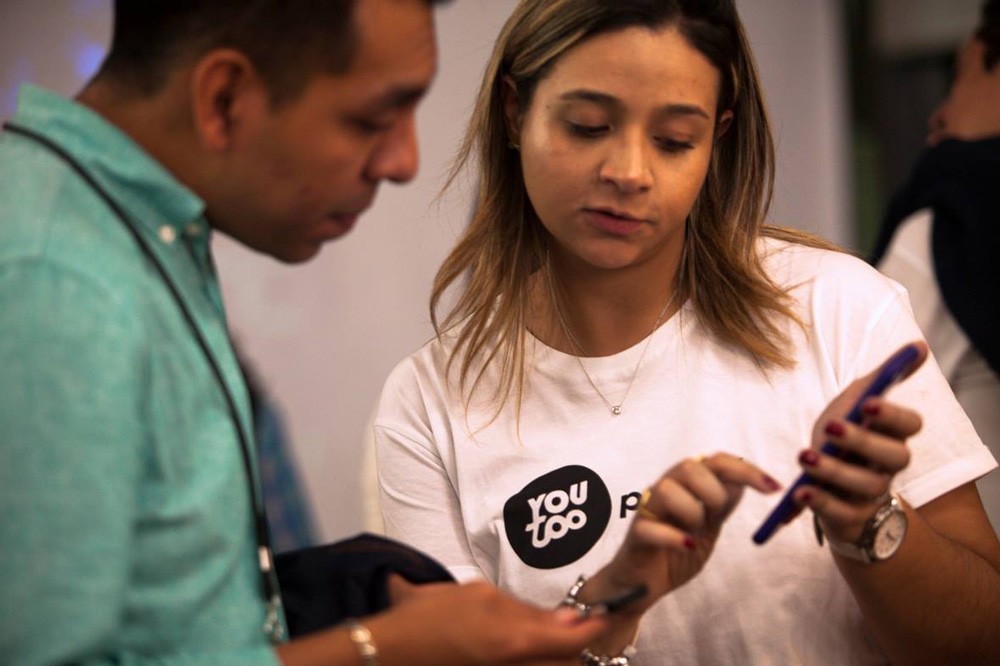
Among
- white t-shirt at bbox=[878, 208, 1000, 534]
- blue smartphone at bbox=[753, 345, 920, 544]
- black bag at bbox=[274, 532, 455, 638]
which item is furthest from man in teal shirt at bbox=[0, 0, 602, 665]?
white t-shirt at bbox=[878, 208, 1000, 534]

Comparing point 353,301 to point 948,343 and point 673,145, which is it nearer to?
point 948,343

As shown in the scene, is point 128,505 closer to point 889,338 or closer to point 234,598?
point 234,598

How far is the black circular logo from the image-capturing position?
1.47m

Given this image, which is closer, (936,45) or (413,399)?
(413,399)

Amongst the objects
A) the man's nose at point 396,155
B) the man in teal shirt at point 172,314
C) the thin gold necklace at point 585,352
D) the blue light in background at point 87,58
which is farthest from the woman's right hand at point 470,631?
the blue light in background at point 87,58

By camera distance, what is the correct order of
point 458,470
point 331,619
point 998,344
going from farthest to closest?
point 998,344, point 458,470, point 331,619

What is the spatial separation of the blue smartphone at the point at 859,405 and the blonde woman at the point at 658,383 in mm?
69

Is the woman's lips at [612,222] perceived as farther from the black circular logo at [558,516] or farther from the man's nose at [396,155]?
the man's nose at [396,155]

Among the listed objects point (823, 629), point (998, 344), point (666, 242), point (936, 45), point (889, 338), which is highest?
point (936, 45)

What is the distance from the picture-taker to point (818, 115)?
13.9ft

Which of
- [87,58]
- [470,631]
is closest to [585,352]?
[470,631]

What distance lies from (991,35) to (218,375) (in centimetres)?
205

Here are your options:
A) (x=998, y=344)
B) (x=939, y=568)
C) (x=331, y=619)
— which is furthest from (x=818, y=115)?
(x=331, y=619)

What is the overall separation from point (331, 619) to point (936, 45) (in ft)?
13.0
